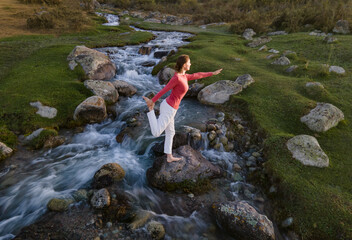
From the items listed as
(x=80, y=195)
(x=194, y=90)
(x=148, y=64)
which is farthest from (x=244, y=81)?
(x=80, y=195)

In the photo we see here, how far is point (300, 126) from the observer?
9406 millimetres

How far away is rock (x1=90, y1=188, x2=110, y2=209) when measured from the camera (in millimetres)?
6258

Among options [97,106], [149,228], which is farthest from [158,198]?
[97,106]

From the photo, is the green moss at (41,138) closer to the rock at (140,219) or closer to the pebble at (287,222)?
the rock at (140,219)

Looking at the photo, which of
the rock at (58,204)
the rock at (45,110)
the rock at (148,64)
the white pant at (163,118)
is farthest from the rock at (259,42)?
the rock at (58,204)

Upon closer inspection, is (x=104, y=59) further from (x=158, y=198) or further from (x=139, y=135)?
(x=158, y=198)

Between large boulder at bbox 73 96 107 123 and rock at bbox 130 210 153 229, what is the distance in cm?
646

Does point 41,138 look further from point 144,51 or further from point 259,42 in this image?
point 259,42

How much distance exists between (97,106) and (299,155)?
32.3 ft

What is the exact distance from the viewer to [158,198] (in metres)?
6.93

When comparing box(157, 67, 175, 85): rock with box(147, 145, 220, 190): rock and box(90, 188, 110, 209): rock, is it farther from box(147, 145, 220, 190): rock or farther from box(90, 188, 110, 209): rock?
box(90, 188, 110, 209): rock

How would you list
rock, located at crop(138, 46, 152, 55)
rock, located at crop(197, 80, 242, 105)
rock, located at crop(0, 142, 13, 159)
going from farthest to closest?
rock, located at crop(138, 46, 152, 55) < rock, located at crop(197, 80, 242, 105) < rock, located at crop(0, 142, 13, 159)

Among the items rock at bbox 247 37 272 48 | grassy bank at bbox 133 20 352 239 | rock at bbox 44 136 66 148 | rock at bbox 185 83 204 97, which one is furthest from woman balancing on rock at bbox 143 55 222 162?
rock at bbox 247 37 272 48

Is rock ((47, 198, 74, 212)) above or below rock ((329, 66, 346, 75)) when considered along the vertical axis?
below
